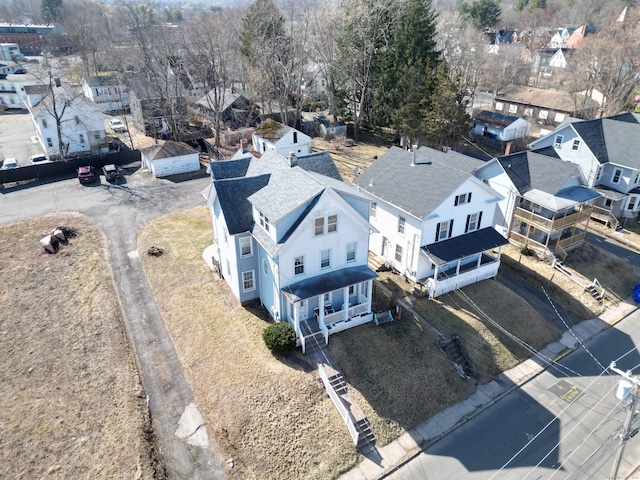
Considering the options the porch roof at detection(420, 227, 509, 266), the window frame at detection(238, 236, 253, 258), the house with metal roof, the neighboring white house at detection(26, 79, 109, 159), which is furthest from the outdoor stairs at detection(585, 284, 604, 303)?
the neighboring white house at detection(26, 79, 109, 159)

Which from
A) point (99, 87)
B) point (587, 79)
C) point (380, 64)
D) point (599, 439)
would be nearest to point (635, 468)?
point (599, 439)

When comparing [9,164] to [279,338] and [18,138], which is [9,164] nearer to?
[18,138]

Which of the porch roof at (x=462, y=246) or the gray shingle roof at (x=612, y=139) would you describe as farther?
the gray shingle roof at (x=612, y=139)

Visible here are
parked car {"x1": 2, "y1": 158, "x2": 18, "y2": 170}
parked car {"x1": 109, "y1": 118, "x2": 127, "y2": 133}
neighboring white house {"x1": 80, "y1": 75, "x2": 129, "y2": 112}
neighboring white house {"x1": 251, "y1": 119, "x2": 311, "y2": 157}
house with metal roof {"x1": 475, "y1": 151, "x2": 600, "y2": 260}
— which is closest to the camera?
house with metal roof {"x1": 475, "y1": 151, "x2": 600, "y2": 260}

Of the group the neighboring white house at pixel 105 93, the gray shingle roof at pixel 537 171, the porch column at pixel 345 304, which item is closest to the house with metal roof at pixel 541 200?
the gray shingle roof at pixel 537 171

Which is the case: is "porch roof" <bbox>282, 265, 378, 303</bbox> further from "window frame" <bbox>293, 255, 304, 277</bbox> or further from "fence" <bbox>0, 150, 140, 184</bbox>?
"fence" <bbox>0, 150, 140, 184</bbox>

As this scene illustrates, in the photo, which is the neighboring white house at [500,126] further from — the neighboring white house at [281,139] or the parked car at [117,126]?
the parked car at [117,126]

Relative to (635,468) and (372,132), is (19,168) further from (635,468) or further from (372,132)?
(635,468)
